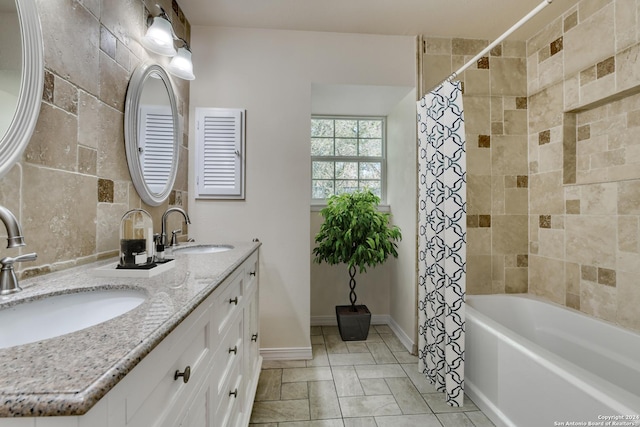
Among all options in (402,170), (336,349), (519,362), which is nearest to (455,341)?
(519,362)

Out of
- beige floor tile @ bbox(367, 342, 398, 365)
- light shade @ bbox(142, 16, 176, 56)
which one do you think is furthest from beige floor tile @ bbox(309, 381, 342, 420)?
light shade @ bbox(142, 16, 176, 56)

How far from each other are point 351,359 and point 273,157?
163 cm

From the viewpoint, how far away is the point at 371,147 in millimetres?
3047

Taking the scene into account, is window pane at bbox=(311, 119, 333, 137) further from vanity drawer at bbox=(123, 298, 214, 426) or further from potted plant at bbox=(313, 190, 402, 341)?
vanity drawer at bbox=(123, 298, 214, 426)

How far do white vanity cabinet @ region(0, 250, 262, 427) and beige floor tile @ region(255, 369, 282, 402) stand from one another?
243 millimetres

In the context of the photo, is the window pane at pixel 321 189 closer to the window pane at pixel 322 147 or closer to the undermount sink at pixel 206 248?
the window pane at pixel 322 147

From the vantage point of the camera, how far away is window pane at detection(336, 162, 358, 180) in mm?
3021

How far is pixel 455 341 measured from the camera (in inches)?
66.6

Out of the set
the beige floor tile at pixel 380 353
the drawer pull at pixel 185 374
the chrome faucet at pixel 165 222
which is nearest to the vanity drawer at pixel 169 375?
the drawer pull at pixel 185 374

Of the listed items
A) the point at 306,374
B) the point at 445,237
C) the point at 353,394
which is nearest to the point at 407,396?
the point at 353,394

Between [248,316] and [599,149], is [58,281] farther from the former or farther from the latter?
[599,149]

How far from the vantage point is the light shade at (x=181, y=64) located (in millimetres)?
1754

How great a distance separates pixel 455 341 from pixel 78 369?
1.79 metres

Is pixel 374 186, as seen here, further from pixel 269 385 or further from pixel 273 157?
pixel 269 385
